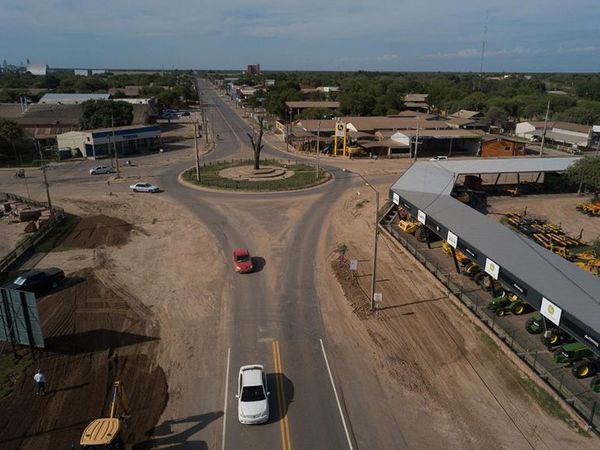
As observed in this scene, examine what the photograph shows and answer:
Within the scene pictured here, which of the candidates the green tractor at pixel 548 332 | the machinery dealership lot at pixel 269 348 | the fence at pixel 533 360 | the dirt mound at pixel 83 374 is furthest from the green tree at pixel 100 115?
the green tractor at pixel 548 332

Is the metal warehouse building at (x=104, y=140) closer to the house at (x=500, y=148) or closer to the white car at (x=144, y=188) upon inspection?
the white car at (x=144, y=188)

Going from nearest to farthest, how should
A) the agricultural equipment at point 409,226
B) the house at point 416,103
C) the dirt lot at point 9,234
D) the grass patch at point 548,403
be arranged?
the grass patch at point 548,403
the dirt lot at point 9,234
the agricultural equipment at point 409,226
the house at point 416,103

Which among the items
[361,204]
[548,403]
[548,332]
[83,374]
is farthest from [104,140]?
[548,403]

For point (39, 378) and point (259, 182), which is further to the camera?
point (259, 182)

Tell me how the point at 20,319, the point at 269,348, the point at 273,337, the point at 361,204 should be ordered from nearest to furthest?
the point at 20,319, the point at 269,348, the point at 273,337, the point at 361,204

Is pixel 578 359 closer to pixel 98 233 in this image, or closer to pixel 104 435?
pixel 104 435

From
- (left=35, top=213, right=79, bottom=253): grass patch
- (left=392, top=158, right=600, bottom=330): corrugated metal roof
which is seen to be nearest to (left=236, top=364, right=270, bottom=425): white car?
(left=392, top=158, right=600, bottom=330): corrugated metal roof

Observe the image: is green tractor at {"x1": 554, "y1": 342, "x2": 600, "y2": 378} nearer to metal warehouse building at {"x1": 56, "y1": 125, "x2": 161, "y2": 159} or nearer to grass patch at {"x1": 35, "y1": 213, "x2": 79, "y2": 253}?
grass patch at {"x1": 35, "y1": 213, "x2": 79, "y2": 253}
